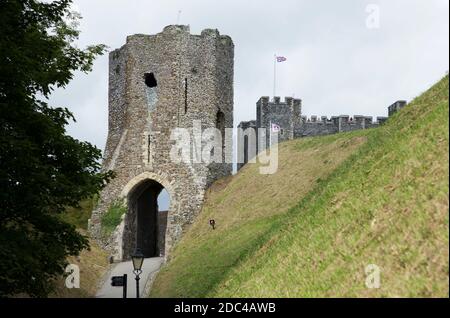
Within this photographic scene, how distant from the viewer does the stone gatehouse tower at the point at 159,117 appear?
32625 mm

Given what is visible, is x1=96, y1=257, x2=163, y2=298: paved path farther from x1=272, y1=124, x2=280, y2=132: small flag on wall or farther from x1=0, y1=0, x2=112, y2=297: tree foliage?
x1=272, y1=124, x2=280, y2=132: small flag on wall

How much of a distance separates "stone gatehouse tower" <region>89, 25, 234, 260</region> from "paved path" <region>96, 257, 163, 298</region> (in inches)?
65.5

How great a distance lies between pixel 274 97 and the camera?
2013 inches

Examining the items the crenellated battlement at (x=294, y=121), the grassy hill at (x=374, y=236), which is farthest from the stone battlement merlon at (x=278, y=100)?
the grassy hill at (x=374, y=236)

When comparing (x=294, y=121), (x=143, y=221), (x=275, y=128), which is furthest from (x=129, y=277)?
(x=294, y=121)

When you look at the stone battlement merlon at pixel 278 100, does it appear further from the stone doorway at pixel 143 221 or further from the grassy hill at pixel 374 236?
the grassy hill at pixel 374 236

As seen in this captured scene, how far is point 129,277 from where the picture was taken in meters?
27.3

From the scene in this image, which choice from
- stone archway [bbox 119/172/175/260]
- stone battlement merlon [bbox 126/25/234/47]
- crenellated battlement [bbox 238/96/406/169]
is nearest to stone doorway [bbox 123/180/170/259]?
stone archway [bbox 119/172/175/260]

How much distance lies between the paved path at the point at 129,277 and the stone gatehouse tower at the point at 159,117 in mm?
1664

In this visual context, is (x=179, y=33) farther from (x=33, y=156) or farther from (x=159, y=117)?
(x=33, y=156)

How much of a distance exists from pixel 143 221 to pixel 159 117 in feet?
21.6
